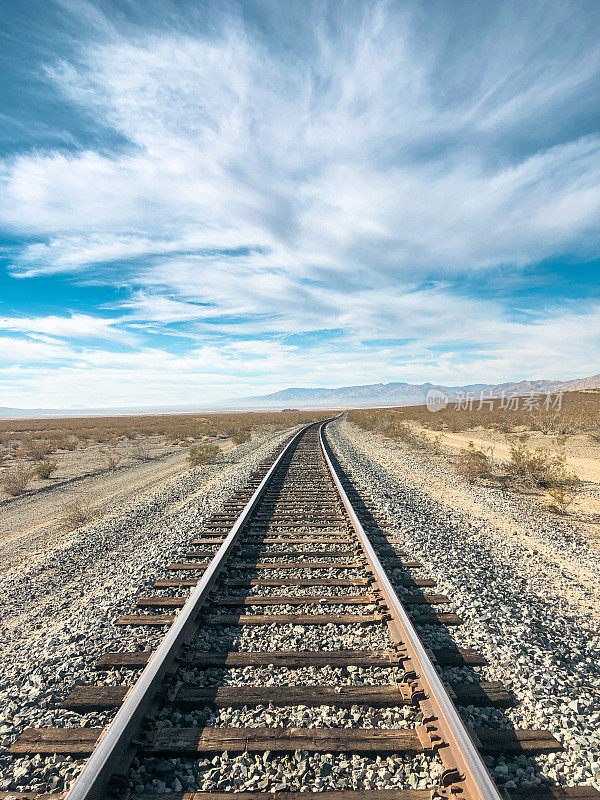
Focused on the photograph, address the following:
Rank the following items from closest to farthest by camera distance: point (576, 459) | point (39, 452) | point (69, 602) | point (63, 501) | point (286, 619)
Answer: point (286, 619), point (69, 602), point (63, 501), point (576, 459), point (39, 452)

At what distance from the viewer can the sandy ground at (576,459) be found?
27.9 ft

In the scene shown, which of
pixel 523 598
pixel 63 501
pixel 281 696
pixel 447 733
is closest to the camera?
pixel 447 733

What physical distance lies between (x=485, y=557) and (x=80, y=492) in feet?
38.6

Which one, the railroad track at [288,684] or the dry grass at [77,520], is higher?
the railroad track at [288,684]

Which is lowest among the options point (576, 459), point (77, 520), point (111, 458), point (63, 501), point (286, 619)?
point (63, 501)

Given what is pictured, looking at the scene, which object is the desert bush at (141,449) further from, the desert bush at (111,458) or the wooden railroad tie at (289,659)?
the wooden railroad tie at (289,659)

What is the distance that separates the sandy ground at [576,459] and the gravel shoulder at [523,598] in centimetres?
59

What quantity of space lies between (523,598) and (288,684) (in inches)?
118

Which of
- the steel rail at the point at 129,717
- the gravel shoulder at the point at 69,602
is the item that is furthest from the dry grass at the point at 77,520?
the steel rail at the point at 129,717

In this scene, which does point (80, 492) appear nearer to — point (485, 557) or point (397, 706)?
point (485, 557)

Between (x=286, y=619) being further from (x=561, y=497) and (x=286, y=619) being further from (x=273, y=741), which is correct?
(x=561, y=497)

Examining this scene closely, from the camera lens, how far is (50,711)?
281cm

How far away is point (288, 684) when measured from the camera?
10.0 ft

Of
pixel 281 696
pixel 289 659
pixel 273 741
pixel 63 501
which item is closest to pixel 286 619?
pixel 289 659
